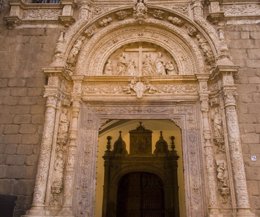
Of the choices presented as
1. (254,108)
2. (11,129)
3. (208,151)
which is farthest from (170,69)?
(11,129)

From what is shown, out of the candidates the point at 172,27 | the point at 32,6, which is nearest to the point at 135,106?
the point at 172,27

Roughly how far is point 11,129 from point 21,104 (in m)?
0.57

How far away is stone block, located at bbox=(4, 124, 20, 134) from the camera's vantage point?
5.80m

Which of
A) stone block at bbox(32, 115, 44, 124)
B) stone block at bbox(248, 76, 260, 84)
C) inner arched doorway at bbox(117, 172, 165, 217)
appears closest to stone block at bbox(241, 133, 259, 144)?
stone block at bbox(248, 76, 260, 84)

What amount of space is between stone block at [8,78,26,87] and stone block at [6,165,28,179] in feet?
5.85

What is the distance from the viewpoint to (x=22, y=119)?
19.4ft

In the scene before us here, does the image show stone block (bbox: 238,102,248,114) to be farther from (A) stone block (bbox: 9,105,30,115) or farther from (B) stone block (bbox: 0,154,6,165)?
(B) stone block (bbox: 0,154,6,165)

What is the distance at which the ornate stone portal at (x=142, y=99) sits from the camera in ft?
17.4

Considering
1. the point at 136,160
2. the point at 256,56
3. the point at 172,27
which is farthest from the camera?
the point at 136,160

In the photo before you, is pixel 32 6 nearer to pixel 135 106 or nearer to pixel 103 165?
pixel 135 106

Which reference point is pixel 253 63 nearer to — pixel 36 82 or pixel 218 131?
pixel 218 131

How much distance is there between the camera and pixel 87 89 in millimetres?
6277

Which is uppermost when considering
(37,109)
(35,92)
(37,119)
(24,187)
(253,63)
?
(253,63)

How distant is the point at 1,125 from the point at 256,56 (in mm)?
5647
